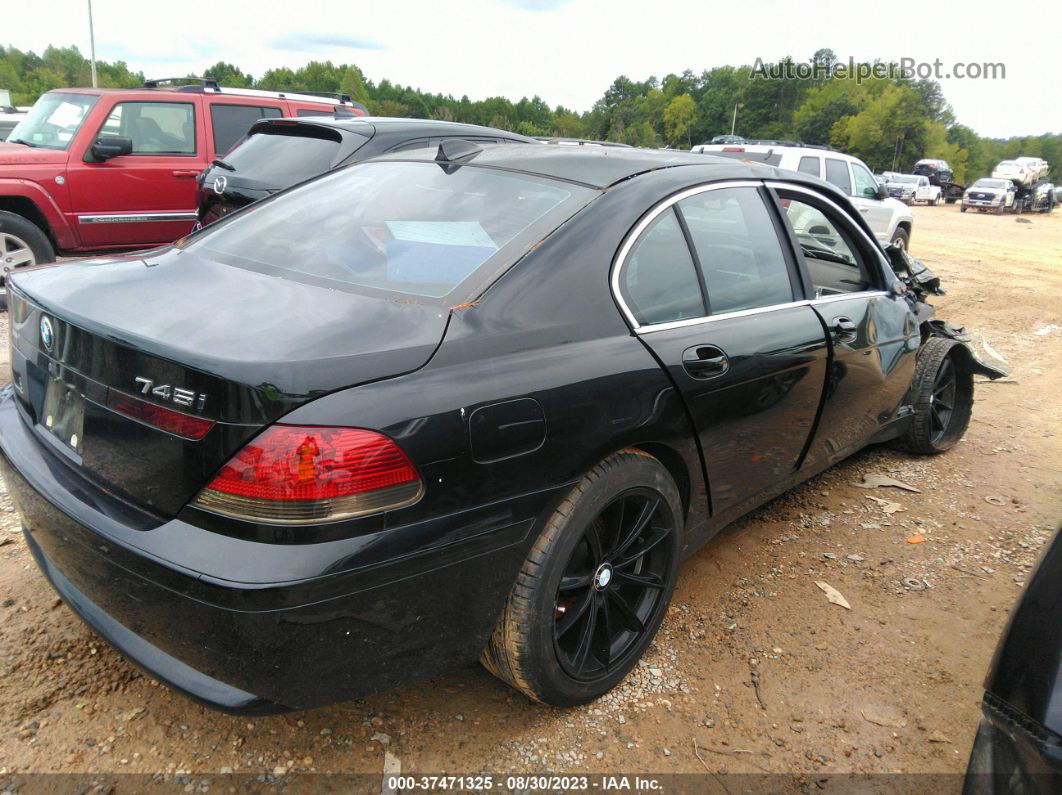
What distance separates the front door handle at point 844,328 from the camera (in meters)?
3.16

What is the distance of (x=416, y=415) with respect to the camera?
1.76 meters

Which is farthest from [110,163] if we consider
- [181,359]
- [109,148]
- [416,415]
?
[416,415]

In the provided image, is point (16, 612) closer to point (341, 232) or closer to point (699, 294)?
point (341, 232)

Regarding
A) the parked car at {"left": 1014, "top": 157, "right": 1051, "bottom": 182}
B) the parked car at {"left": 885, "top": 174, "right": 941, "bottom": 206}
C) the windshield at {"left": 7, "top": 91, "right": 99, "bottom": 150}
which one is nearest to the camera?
the windshield at {"left": 7, "top": 91, "right": 99, "bottom": 150}

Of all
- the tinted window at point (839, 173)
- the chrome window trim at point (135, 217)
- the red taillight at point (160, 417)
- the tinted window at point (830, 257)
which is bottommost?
the chrome window trim at point (135, 217)

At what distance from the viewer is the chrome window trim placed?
7055 millimetres

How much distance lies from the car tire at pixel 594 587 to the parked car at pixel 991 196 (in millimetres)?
39754

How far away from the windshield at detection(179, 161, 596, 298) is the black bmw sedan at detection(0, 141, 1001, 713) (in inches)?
0.5

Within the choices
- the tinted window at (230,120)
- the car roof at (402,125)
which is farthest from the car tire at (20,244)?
the car roof at (402,125)

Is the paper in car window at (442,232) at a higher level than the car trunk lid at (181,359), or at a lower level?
higher

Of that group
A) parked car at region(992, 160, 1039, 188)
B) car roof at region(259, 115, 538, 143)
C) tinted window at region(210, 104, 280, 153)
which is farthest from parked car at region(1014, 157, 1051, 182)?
tinted window at region(210, 104, 280, 153)

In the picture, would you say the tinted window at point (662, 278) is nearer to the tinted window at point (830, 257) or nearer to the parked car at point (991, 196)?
the tinted window at point (830, 257)

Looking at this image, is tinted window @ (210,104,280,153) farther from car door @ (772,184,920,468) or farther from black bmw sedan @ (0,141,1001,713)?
car door @ (772,184,920,468)

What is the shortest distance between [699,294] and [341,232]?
121 centimetres
